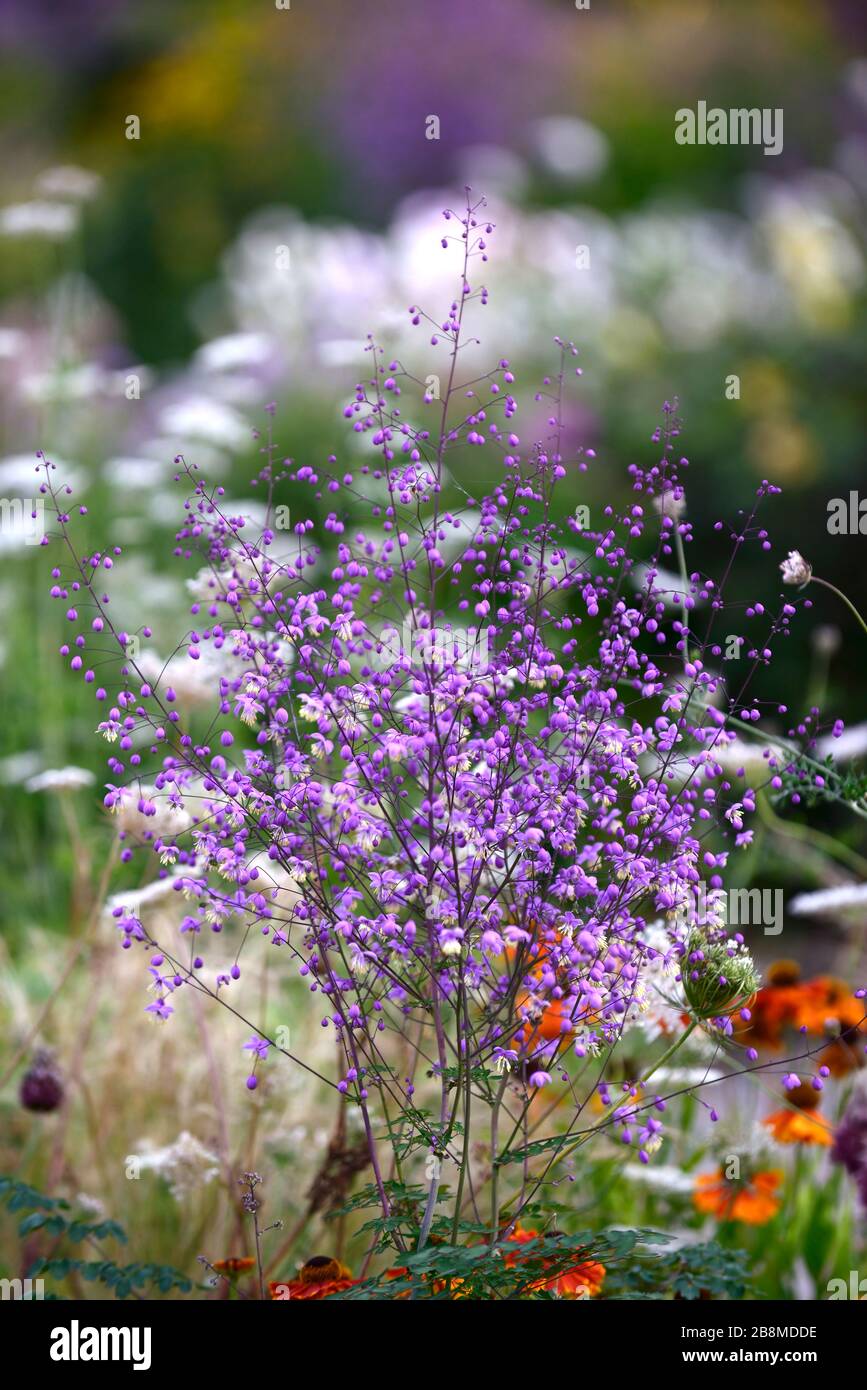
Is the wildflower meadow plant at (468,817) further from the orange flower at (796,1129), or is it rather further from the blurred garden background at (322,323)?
the orange flower at (796,1129)

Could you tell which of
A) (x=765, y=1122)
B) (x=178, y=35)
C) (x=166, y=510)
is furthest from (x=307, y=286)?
(x=178, y=35)

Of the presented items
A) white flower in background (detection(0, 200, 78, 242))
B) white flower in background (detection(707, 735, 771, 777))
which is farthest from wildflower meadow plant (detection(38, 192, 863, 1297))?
white flower in background (detection(0, 200, 78, 242))

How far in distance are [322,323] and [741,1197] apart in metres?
4.55

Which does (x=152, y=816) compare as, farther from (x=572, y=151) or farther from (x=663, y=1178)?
(x=572, y=151)

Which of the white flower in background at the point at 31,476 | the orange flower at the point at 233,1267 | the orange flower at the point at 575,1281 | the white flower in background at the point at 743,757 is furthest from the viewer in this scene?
the white flower in background at the point at 31,476

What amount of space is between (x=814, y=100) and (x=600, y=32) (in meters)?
1.69

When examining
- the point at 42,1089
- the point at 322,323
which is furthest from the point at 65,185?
the point at 42,1089

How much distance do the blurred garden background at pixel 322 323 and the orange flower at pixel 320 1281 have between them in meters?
0.36

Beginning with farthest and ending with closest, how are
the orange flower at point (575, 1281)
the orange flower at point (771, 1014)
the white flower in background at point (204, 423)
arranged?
the white flower in background at point (204, 423)
the orange flower at point (771, 1014)
the orange flower at point (575, 1281)

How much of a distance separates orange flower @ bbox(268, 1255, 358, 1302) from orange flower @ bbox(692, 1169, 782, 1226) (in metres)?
0.86

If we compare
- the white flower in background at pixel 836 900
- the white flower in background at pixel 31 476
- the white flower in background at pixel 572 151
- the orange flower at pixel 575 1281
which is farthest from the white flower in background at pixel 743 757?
the white flower in background at pixel 572 151

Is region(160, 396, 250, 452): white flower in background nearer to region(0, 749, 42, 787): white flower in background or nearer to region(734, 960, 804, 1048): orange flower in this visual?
region(0, 749, 42, 787): white flower in background

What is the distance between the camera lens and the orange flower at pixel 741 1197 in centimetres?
264

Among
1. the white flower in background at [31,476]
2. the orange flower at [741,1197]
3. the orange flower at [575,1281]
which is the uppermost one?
the white flower in background at [31,476]
